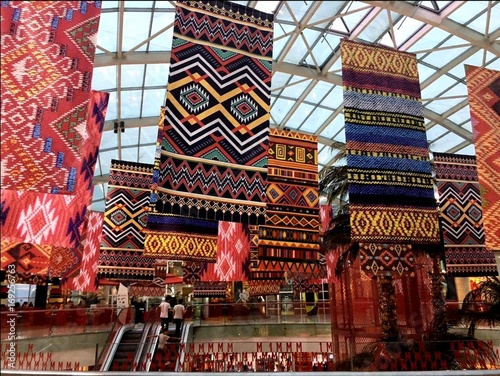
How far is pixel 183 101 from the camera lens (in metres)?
6.27

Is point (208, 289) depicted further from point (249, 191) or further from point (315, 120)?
point (249, 191)

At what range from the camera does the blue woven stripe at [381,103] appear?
7.78 meters

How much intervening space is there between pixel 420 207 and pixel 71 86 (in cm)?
574

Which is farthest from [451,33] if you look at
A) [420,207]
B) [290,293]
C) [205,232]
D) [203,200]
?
[290,293]

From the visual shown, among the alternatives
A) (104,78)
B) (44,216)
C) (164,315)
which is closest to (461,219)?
(164,315)

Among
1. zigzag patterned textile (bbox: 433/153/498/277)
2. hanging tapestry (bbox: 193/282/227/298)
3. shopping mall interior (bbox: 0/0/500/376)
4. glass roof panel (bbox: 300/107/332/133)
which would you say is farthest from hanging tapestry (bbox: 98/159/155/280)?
glass roof panel (bbox: 300/107/332/133)

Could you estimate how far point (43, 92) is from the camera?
217 inches

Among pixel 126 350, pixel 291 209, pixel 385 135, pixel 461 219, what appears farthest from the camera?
pixel 461 219

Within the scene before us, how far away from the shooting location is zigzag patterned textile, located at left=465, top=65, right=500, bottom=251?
26.0 ft

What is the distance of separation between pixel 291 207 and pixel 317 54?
11281mm

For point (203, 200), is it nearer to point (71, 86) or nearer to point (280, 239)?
point (71, 86)

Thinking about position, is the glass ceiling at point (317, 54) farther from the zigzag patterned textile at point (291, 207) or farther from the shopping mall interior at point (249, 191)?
the zigzag patterned textile at point (291, 207)

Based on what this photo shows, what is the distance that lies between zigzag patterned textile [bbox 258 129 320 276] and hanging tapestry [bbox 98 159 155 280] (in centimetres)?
353

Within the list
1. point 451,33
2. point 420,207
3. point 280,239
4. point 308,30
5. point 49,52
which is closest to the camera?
point 49,52
